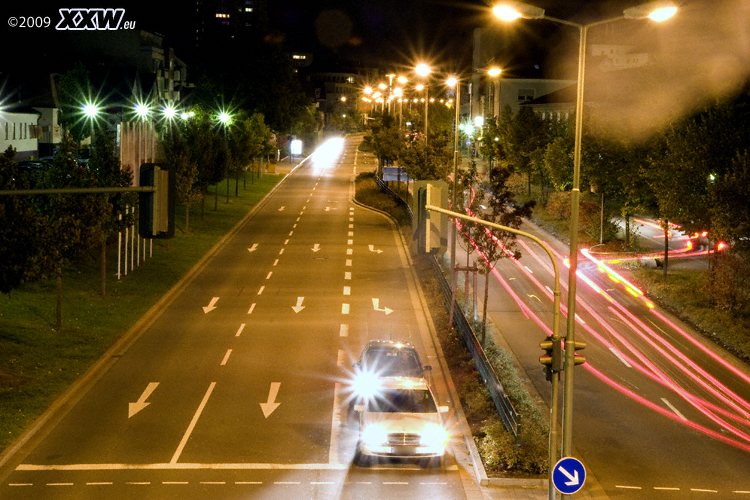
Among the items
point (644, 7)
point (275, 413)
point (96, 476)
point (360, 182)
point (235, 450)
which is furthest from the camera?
point (360, 182)

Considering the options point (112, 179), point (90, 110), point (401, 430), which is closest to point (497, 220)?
point (401, 430)

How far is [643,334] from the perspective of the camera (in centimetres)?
2883

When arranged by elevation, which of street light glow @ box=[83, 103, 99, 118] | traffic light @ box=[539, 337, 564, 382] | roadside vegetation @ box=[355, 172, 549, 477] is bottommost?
roadside vegetation @ box=[355, 172, 549, 477]

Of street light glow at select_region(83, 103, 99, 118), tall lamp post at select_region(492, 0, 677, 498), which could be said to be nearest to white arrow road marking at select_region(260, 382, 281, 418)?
tall lamp post at select_region(492, 0, 677, 498)

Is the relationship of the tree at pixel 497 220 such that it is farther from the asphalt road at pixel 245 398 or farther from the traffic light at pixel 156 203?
the traffic light at pixel 156 203

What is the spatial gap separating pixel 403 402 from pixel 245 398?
534 centimetres

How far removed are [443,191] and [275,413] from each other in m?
9.06

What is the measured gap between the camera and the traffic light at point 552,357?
13562mm

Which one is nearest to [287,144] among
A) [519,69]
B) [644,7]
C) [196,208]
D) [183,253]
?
[519,69]

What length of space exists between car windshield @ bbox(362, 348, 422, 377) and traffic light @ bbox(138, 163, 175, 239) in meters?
10.2

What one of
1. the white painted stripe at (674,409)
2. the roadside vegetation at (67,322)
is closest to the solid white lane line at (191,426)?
the roadside vegetation at (67,322)

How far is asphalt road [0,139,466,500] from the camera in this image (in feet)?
52.0

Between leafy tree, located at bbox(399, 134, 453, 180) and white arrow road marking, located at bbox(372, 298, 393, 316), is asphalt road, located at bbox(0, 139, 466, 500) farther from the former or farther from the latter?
leafy tree, located at bbox(399, 134, 453, 180)

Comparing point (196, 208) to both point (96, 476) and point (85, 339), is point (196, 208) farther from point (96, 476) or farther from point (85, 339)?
point (96, 476)
